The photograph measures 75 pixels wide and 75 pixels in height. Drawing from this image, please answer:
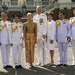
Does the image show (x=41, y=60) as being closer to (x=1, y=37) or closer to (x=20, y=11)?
(x=1, y=37)

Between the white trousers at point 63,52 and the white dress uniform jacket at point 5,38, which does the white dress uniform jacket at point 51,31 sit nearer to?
the white trousers at point 63,52

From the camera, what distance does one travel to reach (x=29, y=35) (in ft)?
36.2

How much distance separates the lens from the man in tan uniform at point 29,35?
11.0m

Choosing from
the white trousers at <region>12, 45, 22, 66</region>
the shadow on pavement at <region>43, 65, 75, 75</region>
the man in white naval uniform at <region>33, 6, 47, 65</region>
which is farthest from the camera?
the man in white naval uniform at <region>33, 6, 47, 65</region>

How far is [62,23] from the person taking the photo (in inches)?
447

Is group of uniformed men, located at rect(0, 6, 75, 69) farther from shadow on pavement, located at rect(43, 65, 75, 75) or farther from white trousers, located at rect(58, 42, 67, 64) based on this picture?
shadow on pavement, located at rect(43, 65, 75, 75)

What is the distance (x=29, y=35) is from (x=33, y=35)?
14 cm

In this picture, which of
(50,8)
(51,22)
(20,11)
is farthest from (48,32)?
(20,11)

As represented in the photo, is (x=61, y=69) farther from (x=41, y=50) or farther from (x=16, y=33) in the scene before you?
(x=16, y=33)

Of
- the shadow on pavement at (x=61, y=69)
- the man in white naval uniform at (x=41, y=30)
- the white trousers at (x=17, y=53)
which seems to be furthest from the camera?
the man in white naval uniform at (x=41, y=30)

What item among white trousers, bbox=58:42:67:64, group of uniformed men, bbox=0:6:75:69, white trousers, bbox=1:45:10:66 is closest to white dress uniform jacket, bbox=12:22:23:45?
group of uniformed men, bbox=0:6:75:69

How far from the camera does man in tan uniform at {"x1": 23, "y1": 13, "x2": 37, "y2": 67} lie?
1102 cm

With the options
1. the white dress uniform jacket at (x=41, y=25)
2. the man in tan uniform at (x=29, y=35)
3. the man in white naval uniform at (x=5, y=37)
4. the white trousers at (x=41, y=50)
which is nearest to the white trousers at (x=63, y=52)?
the white trousers at (x=41, y=50)

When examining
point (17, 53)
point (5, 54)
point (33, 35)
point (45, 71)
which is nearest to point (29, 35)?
point (33, 35)
